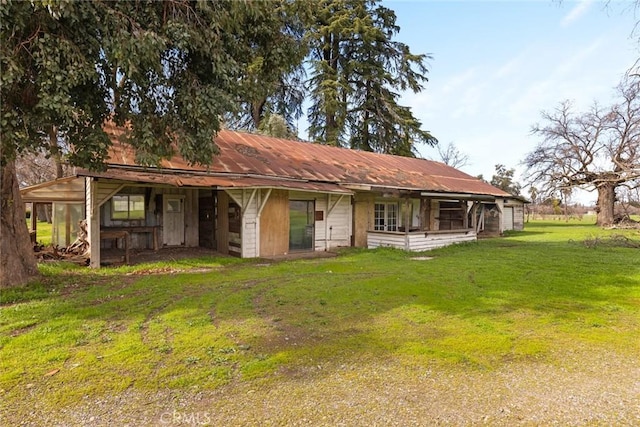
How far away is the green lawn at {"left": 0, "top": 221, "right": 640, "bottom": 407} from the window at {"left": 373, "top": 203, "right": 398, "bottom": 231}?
647 centimetres

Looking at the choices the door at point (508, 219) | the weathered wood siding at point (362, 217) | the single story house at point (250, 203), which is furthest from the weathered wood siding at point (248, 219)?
the door at point (508, 219)

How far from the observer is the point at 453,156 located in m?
48.4

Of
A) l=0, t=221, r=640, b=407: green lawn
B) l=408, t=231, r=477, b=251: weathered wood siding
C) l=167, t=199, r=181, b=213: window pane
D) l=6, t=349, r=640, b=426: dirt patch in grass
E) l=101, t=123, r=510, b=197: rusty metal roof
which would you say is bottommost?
l=6, t=349, r=640, b=426: dirt patch in grass

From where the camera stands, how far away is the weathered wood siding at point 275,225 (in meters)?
12.2

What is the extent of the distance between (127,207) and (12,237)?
16.5 ft

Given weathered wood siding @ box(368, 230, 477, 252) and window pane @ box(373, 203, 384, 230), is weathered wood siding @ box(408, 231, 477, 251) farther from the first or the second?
window pane @ box(373, 203, 384, 230)

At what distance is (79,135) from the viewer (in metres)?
6.77

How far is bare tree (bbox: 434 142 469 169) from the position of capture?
48219 mm

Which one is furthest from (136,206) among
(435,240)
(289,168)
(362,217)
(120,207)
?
(435,240)

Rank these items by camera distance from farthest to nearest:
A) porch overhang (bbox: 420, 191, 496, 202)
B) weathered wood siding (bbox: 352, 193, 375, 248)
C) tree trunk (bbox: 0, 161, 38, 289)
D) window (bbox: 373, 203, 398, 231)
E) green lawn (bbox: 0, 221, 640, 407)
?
window (bbox: 373, 203, 398, 231)
porch overhang (bbox: 420, 191, 496, 202)
weathered wood siding (bbox: 352, 193, 375, 248)
tree trunk (bbox: 0, 161, 38, 289)
green lawn (bbox: 0, 221, 640, 407)

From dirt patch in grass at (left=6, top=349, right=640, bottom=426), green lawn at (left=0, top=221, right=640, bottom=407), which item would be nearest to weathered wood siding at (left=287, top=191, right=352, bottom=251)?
green lawn at (left=0, top=221, right=640, bottom=407)

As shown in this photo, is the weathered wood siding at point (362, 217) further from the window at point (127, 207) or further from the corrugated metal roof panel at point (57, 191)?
the corrugated metal roof panel at point (57, 191)

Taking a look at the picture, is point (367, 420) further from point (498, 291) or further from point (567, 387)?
point (498, 291)

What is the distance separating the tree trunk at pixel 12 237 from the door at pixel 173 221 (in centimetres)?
533
